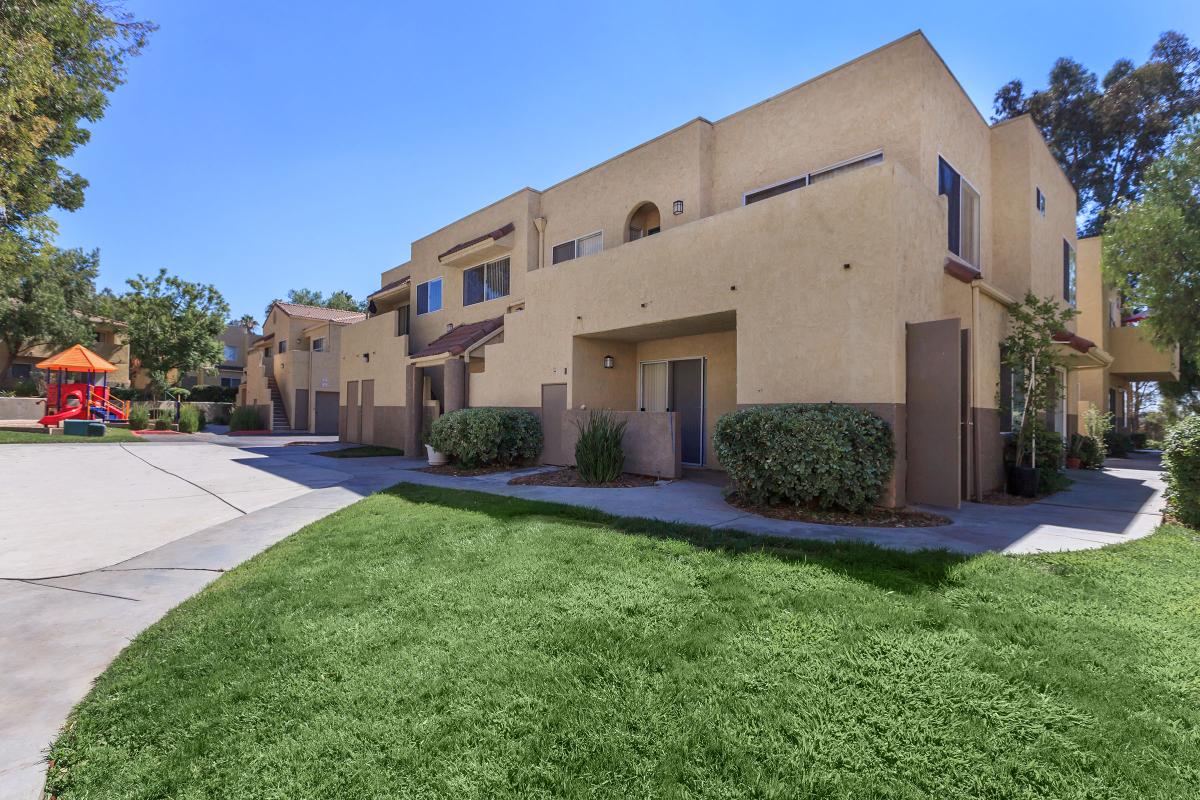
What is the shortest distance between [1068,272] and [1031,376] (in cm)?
854

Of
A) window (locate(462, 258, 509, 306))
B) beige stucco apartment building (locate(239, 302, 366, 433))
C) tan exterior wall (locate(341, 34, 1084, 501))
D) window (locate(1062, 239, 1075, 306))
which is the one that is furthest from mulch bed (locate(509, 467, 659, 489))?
beige stucco apartment building (locate(239, 302, 366, 433))

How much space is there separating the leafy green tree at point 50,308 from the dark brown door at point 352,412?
75.2 ft

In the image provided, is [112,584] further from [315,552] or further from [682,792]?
[682,792]

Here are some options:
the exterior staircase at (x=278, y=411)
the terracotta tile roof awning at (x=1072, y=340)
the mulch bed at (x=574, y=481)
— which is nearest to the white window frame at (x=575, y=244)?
the mulch bed at (x=574, y=481)

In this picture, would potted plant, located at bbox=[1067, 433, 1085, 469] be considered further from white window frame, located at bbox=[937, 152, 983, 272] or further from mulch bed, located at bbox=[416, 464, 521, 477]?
mulch bed, located at bbox=[416, 464, 521, 477]

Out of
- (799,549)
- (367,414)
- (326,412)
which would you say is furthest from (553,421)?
(326,412)

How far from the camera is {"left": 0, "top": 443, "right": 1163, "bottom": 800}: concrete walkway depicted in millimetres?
3652

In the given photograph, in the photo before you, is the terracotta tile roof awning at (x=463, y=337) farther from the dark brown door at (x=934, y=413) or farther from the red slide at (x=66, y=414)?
the red slide at (x=66, y=414)

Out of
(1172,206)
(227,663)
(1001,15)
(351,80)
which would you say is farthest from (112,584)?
(1172,206)

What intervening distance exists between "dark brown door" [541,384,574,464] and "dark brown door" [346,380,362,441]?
11.8 m

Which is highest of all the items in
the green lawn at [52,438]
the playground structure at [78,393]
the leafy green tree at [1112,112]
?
the leafy green tree at [1112,112]

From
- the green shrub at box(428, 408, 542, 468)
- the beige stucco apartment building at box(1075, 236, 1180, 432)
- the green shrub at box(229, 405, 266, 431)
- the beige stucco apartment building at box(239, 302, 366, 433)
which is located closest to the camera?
the green shrub at box(428, 408, 542, 468)

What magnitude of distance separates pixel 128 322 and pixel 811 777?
46.0 metres

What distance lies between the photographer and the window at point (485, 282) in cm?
1744
